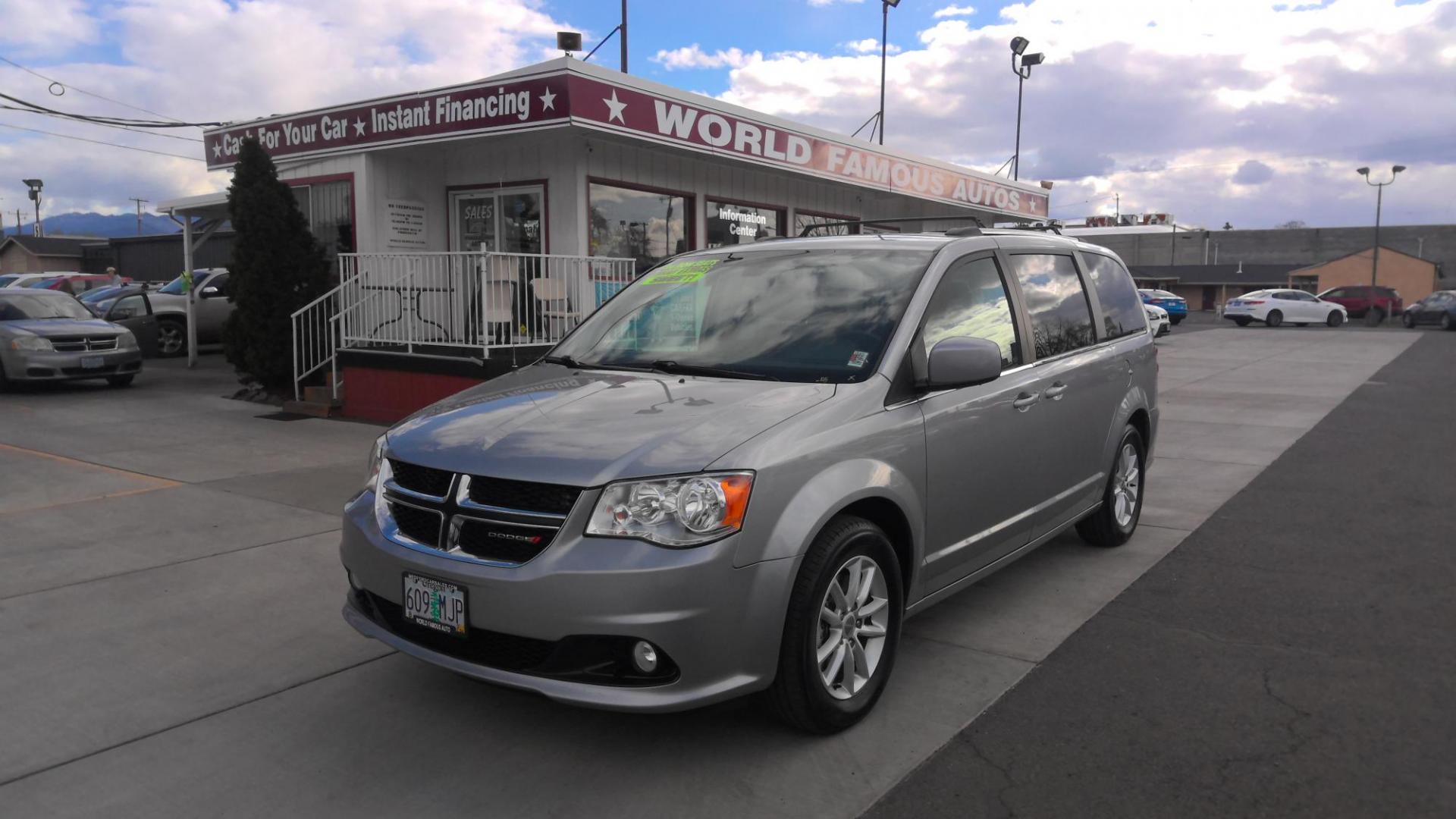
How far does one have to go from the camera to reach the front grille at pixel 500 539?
310 cm

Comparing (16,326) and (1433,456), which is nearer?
(1433,456)

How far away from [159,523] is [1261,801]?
6453 mm

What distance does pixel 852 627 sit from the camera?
352 centimetres

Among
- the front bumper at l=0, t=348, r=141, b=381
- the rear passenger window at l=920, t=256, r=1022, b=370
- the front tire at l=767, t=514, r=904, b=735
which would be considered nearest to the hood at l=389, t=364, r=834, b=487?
the front tire at l=767, t=514, r=904, b=735

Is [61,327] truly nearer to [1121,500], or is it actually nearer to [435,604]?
[435,604]

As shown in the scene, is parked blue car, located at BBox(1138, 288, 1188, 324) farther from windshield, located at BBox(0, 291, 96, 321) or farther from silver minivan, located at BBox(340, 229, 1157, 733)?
silver minivan, located at BBox(340, 229, 1157, 733)

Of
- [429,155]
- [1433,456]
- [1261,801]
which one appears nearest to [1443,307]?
[1433,456]

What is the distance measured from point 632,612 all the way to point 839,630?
0.86 m

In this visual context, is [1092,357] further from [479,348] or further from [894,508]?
[479,348]

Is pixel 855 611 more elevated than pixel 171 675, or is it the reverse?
pixel 855 611

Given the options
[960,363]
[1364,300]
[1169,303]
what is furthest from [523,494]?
[1364,300]

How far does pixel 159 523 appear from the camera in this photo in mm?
6535

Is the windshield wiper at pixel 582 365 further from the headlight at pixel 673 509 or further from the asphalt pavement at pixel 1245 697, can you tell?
the asphalt pavement at pixel 1245 697

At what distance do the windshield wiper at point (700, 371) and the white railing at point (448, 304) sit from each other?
20.5 ft
